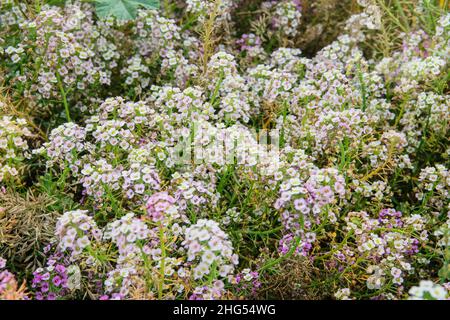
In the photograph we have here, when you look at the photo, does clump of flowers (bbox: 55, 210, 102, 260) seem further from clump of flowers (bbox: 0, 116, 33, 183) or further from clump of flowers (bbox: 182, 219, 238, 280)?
clump of flowers (bbox: 0, 116, 33, 183)

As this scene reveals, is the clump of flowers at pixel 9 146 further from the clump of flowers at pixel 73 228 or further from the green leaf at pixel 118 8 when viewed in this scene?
the green leaf at pixel 118 8

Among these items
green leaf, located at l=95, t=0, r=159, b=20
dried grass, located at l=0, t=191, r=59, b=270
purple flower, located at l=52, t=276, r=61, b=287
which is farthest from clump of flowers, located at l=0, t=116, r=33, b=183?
green leaf, located at l=95, t=0, r=159, b=20

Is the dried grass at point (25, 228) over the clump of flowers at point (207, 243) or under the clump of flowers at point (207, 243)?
under

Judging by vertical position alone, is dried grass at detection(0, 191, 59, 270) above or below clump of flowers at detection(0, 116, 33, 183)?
below

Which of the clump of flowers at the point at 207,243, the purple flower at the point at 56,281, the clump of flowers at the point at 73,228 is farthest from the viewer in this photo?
the purple flower at the point at 56,281

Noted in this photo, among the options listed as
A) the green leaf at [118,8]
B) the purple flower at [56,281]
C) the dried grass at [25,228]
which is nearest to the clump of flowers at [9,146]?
the dried grass at [25,228]

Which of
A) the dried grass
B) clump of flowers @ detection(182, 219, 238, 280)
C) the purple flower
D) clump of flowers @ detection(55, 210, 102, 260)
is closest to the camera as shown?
clump of flowers @ detection(182, 219, 238, 280)

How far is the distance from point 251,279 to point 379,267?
0.50 m

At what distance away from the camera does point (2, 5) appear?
2.96 metres

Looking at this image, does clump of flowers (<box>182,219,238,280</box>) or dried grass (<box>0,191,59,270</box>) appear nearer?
clump of flowers (<box>182,219,238,280</box>)

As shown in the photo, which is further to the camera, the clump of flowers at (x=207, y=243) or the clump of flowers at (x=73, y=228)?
the clump of flowers at (x=73, y=228)

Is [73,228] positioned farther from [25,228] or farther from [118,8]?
[118,8]
